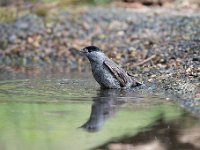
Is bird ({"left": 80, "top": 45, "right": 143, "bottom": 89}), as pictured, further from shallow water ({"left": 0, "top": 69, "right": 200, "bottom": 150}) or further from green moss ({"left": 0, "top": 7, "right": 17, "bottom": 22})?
green moss ({"left": 0, "top": 7, "right": 17, "bottom": 22})

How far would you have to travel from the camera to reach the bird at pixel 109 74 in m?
8.88

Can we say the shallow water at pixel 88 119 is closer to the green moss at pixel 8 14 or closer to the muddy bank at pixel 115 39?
the muddy bank at pixel 115 39

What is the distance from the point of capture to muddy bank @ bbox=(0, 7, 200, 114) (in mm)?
10922

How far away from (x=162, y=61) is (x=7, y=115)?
451cm

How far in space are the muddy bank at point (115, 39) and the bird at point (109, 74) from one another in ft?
1.83

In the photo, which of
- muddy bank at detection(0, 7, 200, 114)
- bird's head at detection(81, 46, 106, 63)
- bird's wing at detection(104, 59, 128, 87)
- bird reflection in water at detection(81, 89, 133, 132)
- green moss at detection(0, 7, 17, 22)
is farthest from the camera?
green moss at detection(0, 7, 17, 22)

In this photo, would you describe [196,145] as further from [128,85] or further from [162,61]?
[162,61]

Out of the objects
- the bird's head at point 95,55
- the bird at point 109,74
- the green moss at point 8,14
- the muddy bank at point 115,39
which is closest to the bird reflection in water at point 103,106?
the bird at point 109,74

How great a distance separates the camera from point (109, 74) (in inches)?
350

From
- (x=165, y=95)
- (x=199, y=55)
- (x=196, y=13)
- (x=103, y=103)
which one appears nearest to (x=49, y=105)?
(x=103, y=103)

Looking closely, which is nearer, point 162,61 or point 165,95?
point 165,95

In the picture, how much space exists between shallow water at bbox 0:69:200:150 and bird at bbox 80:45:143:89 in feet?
0.62

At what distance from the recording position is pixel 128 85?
8922 mm

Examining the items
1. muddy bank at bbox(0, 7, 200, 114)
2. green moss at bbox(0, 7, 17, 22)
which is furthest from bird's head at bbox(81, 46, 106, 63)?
green moss at bbox(0, 7, 17, 22)
